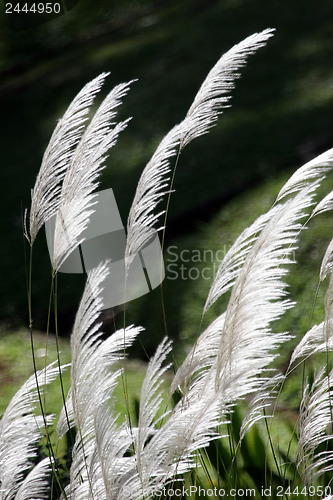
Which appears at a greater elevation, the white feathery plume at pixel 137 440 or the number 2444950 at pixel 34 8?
the number 2444950 at pixel 34 8

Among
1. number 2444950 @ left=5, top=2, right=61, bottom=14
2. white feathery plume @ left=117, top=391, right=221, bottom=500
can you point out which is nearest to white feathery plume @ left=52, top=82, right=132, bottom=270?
white feathery plume @ left=117, top=391, right=221, bottom=500

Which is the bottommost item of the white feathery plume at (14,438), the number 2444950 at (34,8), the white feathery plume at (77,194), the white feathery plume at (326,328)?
the white feathery plume at (14,438)

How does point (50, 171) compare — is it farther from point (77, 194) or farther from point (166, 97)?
point (166, 97)

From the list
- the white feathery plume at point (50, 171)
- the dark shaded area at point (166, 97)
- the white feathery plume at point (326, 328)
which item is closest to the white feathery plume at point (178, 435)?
the white feathery plume at point (326, 328)

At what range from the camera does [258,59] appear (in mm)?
Answer: 3488

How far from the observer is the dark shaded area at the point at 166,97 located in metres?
2.90

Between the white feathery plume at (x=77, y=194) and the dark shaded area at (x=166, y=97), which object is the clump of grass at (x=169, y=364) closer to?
the white feathery plume at (x=77, y=194)

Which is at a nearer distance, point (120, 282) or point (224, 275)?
point (224, 275)

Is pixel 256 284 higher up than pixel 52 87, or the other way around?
pixel 52 87

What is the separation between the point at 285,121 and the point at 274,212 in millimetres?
2048

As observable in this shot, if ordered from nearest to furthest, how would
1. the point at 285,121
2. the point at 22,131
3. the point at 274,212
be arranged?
1. the point at 274,212
2. the point at 285,121
3. the point at 22,131

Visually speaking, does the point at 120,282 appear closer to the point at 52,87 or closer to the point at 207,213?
the point at 207,213

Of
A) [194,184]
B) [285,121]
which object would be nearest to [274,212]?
[194,184]

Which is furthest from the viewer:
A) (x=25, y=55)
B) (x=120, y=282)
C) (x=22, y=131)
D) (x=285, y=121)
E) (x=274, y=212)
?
(x=25, y=55)
